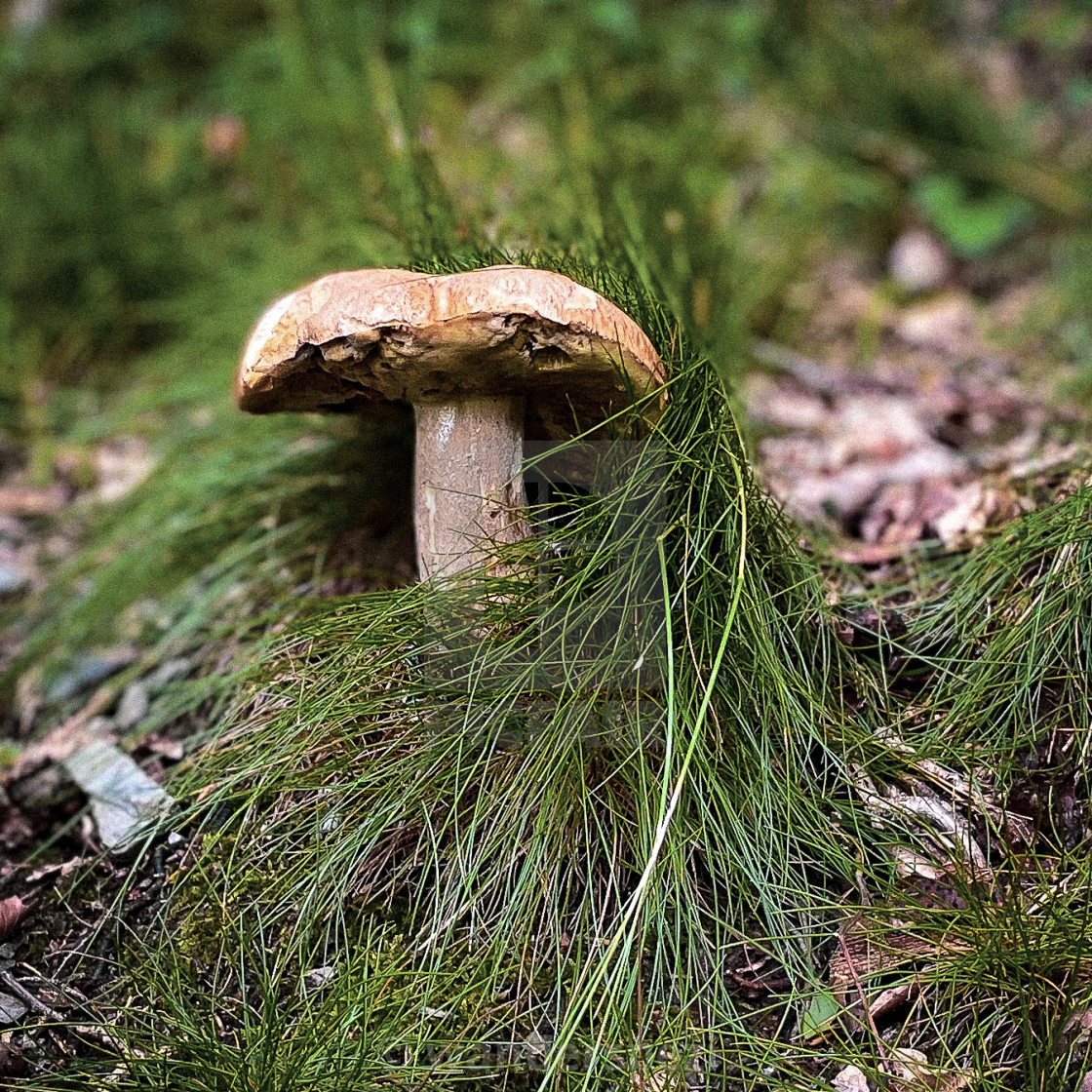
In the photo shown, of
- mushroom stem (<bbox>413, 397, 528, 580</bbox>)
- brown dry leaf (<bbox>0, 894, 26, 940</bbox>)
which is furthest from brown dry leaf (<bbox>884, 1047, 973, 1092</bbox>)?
brown dry leaf (<bbox>0, 894, 26, 940</bbox>)

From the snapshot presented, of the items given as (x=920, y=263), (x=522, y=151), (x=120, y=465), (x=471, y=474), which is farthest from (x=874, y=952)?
(x=522, y=151)

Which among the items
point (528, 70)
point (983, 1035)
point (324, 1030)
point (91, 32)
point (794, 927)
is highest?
point (91, 32)

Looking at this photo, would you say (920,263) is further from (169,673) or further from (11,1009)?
(11,1009)

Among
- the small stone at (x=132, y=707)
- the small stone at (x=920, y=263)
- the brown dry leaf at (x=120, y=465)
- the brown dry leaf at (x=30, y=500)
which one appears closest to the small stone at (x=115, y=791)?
the small stone at (x=132, y=707)

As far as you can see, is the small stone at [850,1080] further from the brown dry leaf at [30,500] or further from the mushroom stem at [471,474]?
the brown dry leaf at [30,500]

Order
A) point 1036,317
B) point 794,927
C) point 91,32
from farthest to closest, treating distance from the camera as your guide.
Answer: point 91,32, point 1036,317, point 794,927

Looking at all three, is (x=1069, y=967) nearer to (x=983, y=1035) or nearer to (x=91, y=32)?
(x=983, y=1035)

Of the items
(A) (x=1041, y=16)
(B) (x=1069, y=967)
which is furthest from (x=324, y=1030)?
(A) (x=1041, y=16)
